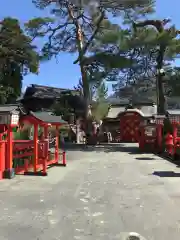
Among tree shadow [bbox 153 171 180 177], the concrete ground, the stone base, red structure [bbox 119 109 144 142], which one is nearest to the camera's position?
the concrete ground

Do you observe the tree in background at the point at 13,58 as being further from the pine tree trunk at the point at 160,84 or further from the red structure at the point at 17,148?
the red structure at the point at 17,148

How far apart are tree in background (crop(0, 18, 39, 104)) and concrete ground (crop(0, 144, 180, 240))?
2158 centimetres

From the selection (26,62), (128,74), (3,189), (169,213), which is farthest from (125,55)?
(169,213)

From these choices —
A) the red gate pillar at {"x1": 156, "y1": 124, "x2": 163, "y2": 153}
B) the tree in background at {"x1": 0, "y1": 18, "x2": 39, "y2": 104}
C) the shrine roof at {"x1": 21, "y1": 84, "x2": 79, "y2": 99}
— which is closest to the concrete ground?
the red gate pillar at {"x1": 156, "y1": 124, "x2": 163, "y2": 153}

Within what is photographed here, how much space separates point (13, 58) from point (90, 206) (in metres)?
27.5

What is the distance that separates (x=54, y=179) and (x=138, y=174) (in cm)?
317

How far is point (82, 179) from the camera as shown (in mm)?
11891

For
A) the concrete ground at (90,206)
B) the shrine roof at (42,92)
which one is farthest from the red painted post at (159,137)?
the shrine roof at (42,92)

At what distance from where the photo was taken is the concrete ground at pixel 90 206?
20.0ft

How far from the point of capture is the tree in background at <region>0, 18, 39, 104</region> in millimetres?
31875

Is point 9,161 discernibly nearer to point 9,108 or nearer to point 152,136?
point 9,108

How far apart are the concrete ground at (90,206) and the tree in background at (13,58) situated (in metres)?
21.6

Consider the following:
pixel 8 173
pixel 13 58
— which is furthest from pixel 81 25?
pixel 8 173

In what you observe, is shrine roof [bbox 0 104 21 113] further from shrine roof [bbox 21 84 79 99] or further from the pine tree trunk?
shrine roof [bbox 21 84 79 99]
